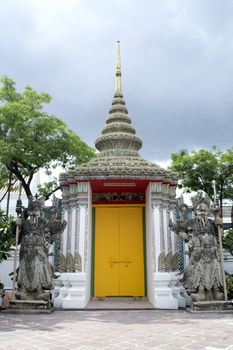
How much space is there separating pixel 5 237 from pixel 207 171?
10.0 meters

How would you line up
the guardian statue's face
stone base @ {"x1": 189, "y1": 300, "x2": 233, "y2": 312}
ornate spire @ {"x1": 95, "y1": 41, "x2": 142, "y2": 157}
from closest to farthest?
stone base @ {"x1": 189, "y1": 300, "x2": 233, "y2": 312}, the guardian statue's face, ornate spire @ {"x1": 95, "y1": 41, "x2": 142, "y2": 157}

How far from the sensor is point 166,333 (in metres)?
5.88

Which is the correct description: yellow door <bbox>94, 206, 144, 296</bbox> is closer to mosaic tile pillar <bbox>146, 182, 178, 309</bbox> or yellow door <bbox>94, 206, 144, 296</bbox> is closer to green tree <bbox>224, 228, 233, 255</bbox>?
mosaic tile pillar <bbox>146, 182, 178, 309</bbox>

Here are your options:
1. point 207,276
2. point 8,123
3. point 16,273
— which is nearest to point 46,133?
point 8,123

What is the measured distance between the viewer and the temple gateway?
9.32m

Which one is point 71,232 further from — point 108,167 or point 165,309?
point 165,309

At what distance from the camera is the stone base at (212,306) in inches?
324

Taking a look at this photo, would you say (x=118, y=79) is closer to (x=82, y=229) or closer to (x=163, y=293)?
(x=82, y=229)

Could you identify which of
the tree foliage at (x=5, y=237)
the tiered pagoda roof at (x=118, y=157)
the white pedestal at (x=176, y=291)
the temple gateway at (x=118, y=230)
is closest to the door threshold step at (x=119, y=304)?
the temple gateway at (x=118, y=230)

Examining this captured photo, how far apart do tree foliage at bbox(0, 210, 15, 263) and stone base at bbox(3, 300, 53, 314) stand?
3.90ft

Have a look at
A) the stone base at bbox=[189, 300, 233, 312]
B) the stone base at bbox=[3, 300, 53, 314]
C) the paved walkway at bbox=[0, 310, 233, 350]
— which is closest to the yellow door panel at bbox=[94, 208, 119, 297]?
the paved walkway at bbox=[0, 310, 233, 350]

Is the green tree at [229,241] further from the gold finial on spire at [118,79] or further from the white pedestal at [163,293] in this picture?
the gold finial on spire at [118,79]

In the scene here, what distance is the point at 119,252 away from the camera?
36.2 feet

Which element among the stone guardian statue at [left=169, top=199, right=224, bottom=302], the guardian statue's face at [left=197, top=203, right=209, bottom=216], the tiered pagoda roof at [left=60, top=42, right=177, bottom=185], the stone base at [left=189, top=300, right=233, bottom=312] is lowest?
the stone base at [left=189, top=300, right=233, bottom=312]
